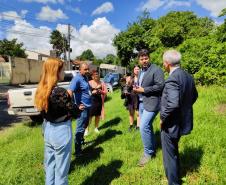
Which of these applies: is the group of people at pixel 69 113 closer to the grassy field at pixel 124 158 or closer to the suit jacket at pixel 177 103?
the suit jacket at pixel 177 103

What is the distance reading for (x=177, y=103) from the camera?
162 inches

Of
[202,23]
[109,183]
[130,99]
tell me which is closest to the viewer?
[109,183]

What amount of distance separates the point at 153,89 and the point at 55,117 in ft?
6.97

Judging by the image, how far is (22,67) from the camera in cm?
3794

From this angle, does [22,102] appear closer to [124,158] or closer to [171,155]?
[124,158]

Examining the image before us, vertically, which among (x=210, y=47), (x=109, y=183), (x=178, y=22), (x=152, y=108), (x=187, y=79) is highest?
(x=178, y=22)

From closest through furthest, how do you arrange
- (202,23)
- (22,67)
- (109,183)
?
(109,183) → (202,23) → (22,67)

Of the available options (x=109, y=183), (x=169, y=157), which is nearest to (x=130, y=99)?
(x=109, y=183)

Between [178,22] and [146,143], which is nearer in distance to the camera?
[146,143]

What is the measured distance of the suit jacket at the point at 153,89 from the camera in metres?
5.57

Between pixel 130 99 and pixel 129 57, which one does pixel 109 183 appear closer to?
pixel 130 99

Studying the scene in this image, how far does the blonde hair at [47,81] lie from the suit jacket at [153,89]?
207 cm

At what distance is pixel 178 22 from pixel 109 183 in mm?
25647

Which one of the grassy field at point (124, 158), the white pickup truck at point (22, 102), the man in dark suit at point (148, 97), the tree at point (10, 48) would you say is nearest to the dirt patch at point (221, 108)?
the grassy field at point (124, 158)
